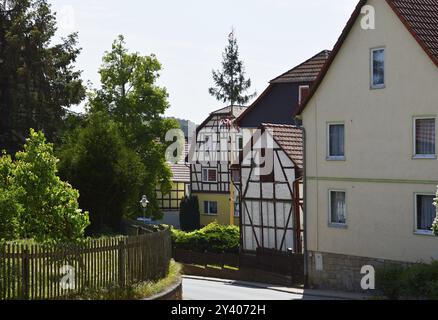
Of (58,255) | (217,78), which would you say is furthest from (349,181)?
(217,78)

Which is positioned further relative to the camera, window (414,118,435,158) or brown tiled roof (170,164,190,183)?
brown tiled roof (170,164,190,183)

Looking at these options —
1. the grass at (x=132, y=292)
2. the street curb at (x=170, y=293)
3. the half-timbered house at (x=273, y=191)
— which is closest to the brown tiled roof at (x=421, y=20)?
the half-timbered house at (x=273, y=191)

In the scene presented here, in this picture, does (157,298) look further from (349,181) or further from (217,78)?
(217,78)

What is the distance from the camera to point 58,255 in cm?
1836

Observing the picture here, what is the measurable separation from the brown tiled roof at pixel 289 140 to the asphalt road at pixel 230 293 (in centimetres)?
641

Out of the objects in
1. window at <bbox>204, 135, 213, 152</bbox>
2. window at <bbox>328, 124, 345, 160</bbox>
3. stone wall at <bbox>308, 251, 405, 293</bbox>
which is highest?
window at <bbox>204, 135, 213, 152</bbox>

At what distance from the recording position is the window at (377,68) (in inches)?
1219

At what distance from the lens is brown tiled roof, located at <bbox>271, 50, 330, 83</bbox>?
46.4 m

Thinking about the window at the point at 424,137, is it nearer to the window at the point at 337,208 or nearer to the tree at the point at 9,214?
the window at the point at 337,208

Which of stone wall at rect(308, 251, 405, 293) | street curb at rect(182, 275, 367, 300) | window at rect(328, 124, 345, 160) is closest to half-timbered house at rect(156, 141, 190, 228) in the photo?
street curb at rect(182, 275, 367, 300)

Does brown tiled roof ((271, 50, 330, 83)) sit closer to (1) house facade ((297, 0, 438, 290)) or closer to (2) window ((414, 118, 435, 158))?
(1) house facade ((297, 0, 438, 290))

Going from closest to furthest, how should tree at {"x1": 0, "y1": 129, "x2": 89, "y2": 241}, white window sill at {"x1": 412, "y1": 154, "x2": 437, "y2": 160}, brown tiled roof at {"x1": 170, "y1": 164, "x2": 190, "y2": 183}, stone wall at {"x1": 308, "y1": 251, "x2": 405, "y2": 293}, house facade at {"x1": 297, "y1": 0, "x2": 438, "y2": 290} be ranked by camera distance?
1. tree at {"x1": 0, "y1": 129, "x2": 89, "y2": 241}
2. white window sill at {"x1": 412, "y1": 154, "x2": 437, "y2": 160}
3. house facade at {"x1": 297, "y1": 0, "x2": 438, "y2": 290}
4. stone wall at {"x1": 308, "y1": 251, "x2": 405, "y2": 293}
5. brown tiled roof at {"x1": 170, "y1": 164, "x2": 190, "y2": 183}

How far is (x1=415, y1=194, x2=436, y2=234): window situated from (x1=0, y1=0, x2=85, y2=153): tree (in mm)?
23472

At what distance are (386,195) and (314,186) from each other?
3820mm
